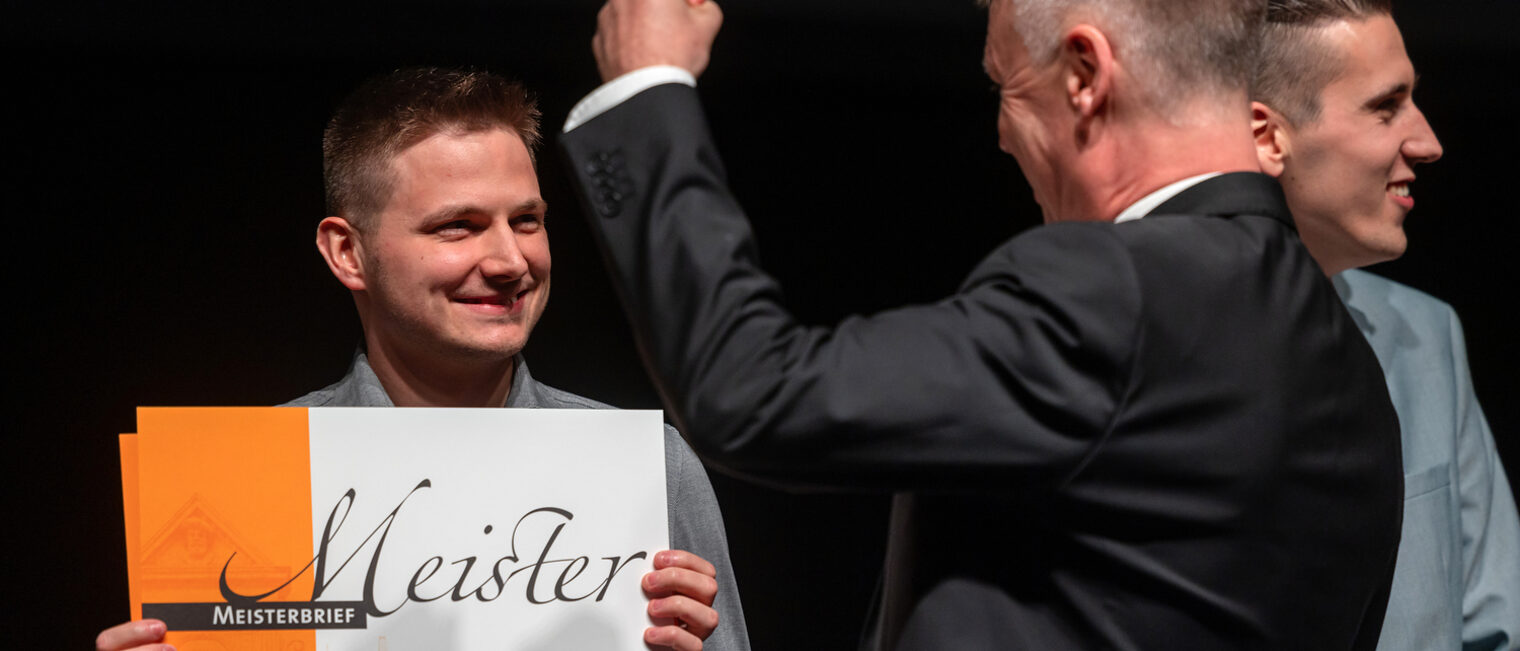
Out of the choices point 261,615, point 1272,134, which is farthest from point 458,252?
point 1272,134

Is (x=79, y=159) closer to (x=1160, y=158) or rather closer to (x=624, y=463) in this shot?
(x=624, y=463)

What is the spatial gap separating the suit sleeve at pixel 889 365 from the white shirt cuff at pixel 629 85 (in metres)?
0.07

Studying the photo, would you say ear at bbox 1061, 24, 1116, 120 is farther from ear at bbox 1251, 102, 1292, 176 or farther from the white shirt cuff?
ear at bbox 1251, 102, 1292, 176

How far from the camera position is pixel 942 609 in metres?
0.99

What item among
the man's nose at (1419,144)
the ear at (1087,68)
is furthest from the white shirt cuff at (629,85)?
the man's nose at (1419,144)

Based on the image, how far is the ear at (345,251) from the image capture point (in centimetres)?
170

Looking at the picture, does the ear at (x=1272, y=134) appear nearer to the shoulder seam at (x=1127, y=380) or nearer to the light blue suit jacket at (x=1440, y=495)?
the light blue suit jacket at (x=1440, y=495)

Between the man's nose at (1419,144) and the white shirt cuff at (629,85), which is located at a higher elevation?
the white shirt cuff at (629,85)

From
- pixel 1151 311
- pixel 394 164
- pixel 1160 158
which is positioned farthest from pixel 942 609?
pixel 394 164

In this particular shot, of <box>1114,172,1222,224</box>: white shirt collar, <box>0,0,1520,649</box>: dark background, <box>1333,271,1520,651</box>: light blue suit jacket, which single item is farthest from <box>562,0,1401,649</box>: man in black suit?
<box>0,0,1520,649</box>: dark background

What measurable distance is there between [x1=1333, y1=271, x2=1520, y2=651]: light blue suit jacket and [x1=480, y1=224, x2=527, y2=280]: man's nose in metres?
1.21

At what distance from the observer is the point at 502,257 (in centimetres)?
162

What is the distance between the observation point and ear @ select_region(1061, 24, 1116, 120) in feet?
3.29

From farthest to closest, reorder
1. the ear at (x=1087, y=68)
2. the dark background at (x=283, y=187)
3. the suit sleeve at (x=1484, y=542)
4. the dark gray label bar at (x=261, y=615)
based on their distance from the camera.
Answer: the dark background at (x=283, y=187) < the suit sleeve at (x=1484, y=542) < the dark gray label bar at (x=261, y=615) < the ear at (x=1087, y=68)
